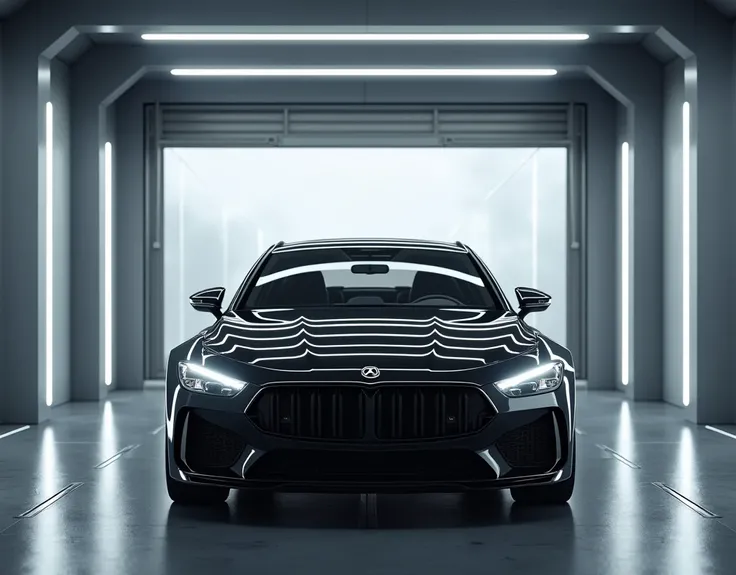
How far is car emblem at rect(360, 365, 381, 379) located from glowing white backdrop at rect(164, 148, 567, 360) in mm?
9296

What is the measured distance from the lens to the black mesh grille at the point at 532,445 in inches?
175

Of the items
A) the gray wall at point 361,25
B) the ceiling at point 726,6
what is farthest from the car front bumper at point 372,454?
the ceiling at point 726,6

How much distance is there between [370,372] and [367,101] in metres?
9.10

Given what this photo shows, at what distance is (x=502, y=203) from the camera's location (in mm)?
14141

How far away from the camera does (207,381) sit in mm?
4555

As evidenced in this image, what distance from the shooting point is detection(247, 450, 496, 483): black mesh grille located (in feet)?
14.3

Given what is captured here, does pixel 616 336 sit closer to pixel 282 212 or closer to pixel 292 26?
pixel 282 212

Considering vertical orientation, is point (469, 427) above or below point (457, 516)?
above

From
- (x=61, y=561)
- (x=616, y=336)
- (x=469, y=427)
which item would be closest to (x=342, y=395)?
(x=469, y=427)

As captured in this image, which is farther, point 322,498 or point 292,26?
point 292,26

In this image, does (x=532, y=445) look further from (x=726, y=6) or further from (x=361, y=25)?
(x=726, y=6)

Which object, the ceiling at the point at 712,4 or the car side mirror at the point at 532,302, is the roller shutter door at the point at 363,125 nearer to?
the ceiling at the point at 712,4

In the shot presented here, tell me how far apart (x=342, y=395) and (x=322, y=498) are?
1.16 meters

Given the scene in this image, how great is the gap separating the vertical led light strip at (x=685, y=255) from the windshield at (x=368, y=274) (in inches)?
173
